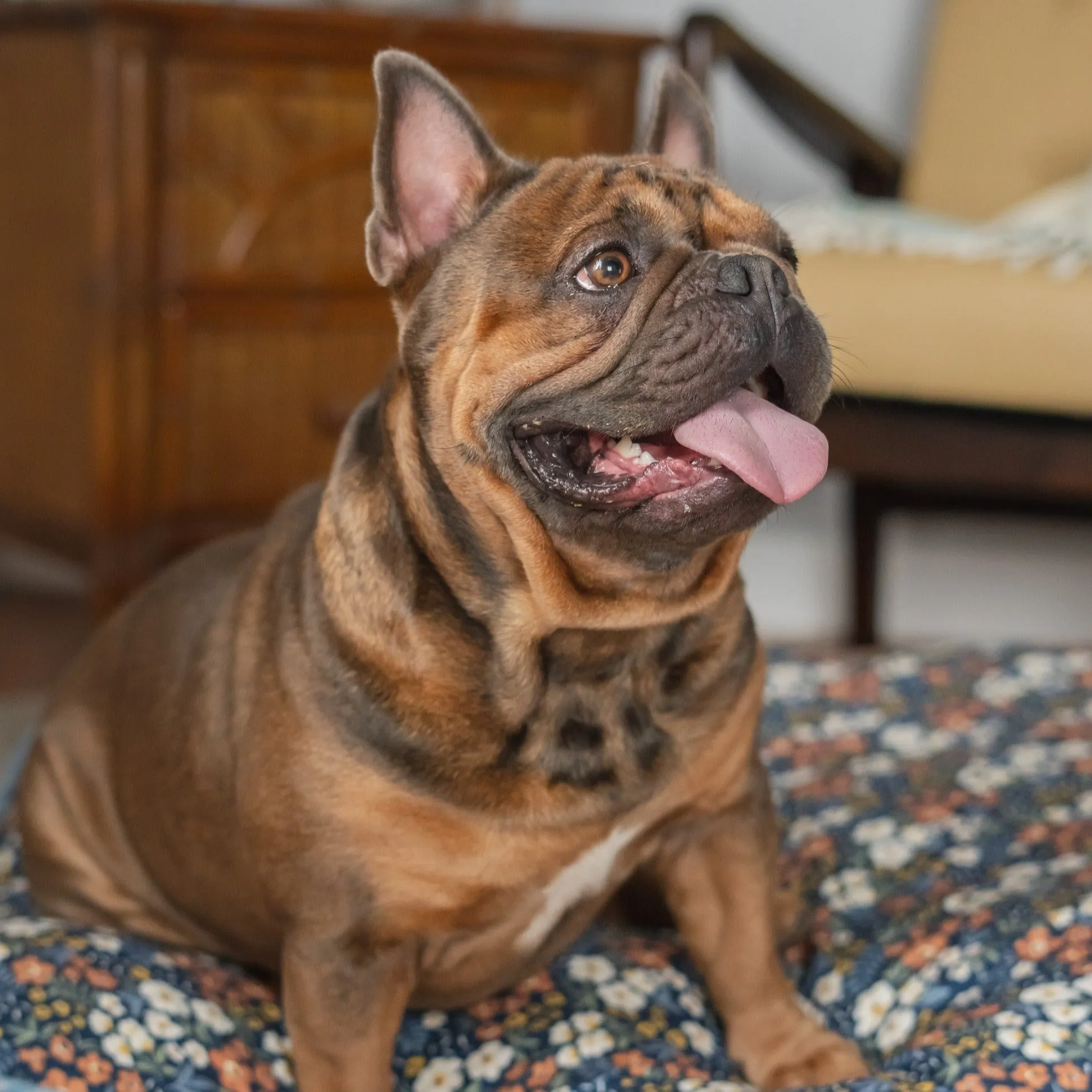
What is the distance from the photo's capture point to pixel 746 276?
4.20ft

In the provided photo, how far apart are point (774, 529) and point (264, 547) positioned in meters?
2.51

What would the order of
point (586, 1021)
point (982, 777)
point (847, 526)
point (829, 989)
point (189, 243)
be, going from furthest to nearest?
point (847, 526)
point (189, 243)
point (982, 777)
point (829, 989)
point (586, 1021)

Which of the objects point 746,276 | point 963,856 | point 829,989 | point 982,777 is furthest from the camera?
point 982,777

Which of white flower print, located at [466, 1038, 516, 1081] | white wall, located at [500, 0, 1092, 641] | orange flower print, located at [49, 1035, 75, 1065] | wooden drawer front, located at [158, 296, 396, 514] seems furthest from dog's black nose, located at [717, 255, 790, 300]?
white wall, located at [500, 0, 1092, 641]

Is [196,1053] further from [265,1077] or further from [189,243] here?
[189,243]

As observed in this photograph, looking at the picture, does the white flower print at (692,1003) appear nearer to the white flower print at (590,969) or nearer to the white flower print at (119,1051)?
the white flower print at (590,969)

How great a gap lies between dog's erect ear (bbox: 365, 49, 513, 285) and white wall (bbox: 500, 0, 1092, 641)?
229 centimetres

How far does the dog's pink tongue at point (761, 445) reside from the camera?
1264mm

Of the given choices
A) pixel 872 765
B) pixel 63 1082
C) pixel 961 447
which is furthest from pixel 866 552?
pixel 63 1082

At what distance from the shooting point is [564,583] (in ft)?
4.56

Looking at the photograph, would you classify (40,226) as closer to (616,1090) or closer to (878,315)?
(878,315)

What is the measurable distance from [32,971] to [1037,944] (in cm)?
100

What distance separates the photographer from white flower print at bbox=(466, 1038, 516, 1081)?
156cm

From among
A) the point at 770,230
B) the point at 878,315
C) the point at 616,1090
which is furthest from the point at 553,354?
the point at 878,315
